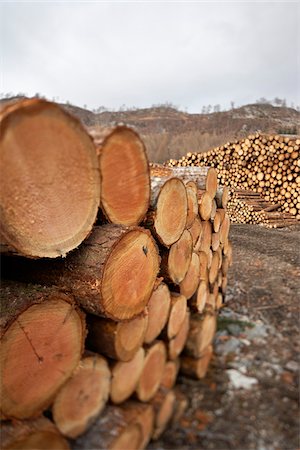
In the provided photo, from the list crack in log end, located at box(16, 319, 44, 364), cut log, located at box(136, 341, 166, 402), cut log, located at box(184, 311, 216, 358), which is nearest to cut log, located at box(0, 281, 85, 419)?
crack in log end, located at box(16, 319, 44, 364)

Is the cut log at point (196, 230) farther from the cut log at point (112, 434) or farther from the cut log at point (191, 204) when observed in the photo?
the cut log at point (112, 434)

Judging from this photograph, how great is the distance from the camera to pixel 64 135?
1.16m

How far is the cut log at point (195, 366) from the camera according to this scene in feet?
7.91

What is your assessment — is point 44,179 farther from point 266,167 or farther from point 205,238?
point 266,167

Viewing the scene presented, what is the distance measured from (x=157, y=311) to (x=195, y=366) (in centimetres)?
72

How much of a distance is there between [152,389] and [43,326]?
110 cm

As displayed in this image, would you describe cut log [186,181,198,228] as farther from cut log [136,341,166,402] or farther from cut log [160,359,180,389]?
cut log [160,359,180,389]

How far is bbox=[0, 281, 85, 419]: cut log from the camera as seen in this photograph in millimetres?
1219

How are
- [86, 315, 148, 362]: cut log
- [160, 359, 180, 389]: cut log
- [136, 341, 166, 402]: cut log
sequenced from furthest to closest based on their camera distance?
[160, 359, 180, 389]: cut log
[136, 341, 166, 402]: cut log
[86, 315, 148, 362]: cut log

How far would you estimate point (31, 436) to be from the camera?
4.11ft

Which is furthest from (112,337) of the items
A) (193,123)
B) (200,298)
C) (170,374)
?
(193,123)

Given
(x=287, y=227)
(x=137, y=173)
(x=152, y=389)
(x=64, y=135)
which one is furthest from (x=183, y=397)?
(x=287, y=227)

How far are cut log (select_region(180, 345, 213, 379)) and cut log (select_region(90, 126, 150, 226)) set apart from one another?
1328 mm

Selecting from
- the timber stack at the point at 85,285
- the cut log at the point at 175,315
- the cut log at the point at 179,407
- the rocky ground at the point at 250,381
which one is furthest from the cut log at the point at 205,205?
the cut log at the point at 179,407
